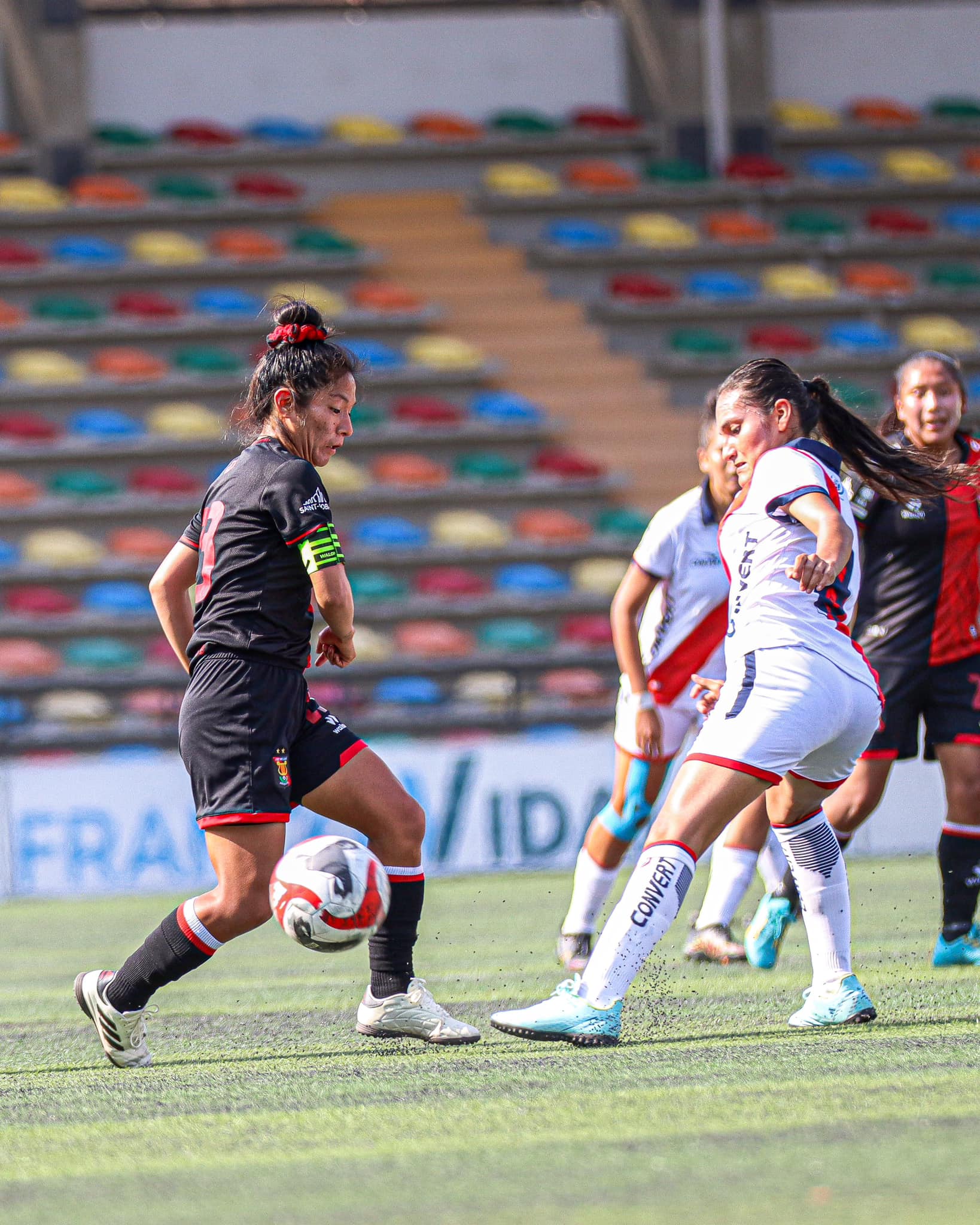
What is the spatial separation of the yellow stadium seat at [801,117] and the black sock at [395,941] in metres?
18.2

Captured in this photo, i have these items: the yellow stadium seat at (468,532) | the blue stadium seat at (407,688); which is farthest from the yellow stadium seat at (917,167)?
the blue stadium seat at (407,688)

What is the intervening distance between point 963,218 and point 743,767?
18.4 metres

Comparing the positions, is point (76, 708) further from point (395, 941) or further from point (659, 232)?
point (395, 941)

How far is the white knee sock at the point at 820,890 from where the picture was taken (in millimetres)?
4707

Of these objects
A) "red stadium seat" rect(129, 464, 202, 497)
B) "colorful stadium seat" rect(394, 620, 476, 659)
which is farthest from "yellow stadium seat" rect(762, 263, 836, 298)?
"red stadium seat" rect(129, 464, 202, 497)

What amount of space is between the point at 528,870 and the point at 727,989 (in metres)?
6.11

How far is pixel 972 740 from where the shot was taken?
235 inches

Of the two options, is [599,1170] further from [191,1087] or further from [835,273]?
[835,273]

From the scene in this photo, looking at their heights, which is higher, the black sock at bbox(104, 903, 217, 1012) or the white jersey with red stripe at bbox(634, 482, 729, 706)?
the white jersey with red stripe at bbox(634, 482, 729, 706)

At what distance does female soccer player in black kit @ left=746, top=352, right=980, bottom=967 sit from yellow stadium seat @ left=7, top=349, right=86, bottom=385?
43.8ft

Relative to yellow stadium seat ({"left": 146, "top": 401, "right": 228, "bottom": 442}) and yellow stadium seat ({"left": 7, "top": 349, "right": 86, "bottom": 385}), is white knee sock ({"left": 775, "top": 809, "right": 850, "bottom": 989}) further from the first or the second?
yellow stadium seat ({"left": 7, "top": 349, "right": 86, "bottom": 385})

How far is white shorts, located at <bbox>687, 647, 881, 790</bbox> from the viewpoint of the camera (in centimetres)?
423

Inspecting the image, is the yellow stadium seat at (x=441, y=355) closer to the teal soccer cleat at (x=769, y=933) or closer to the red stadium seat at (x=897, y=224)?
the red stadium seat at (x=897, y=224)

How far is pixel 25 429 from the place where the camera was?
58.3 ft
